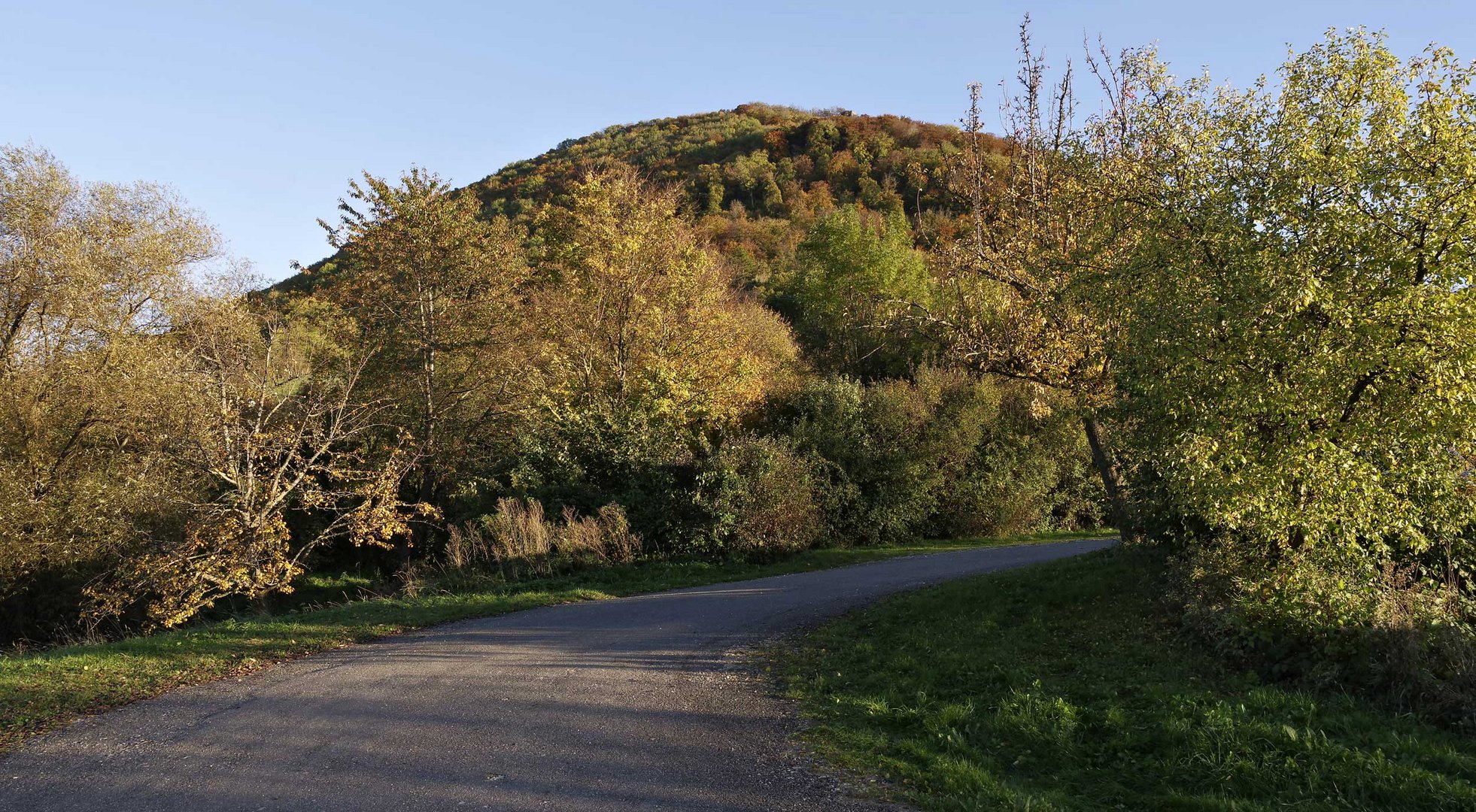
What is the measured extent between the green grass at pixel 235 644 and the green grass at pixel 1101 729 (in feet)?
20.2

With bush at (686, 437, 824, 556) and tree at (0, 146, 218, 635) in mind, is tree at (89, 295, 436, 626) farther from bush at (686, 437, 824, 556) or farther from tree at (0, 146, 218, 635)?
bush at (686, 437, 824, 556)

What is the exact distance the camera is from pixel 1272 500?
27.1 ft

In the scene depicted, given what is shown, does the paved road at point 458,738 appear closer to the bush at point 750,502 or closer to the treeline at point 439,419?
the treeline at point 439,419

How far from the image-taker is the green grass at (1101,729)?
220 inches

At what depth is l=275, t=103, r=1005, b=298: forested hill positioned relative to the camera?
6512 cm

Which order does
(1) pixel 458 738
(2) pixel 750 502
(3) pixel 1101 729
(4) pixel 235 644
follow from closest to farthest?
(3) pixel 1101 729
(1) pixel 458 738
(4) pixel 235 644
(2) pixel 750 502

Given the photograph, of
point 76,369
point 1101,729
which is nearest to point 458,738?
point 1101,729

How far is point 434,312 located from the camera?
23562 mm

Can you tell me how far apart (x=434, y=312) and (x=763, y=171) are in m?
63.6

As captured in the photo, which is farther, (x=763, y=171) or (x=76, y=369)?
(x=763, y=171)

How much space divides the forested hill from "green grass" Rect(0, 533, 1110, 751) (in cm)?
3707

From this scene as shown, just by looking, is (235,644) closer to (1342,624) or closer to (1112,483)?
(1342,624)

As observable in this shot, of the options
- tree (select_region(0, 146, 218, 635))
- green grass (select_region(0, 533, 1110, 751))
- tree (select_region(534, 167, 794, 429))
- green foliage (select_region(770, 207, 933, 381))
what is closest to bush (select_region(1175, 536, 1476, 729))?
green grass (select_region(0, 533, 1110, 751))

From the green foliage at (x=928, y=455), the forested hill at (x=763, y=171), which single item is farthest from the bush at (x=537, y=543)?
the forested hill at (x=763, y=171)
